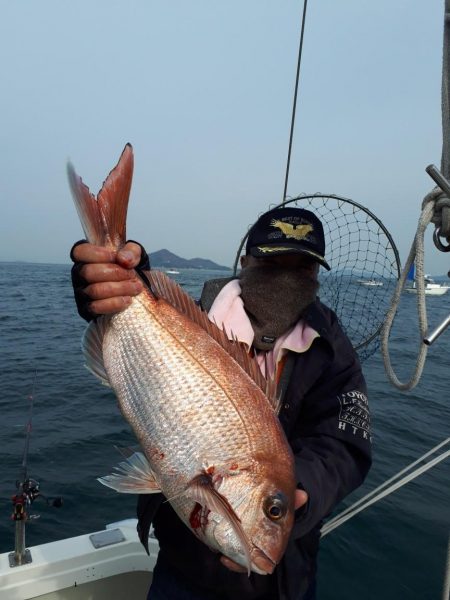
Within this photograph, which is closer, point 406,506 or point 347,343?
point 347,343

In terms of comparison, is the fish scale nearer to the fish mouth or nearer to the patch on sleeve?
the fish mouth

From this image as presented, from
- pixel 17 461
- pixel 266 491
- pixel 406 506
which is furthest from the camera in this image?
pixel 17 461

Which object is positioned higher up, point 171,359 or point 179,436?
point 171,359

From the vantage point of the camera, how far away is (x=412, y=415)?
9266mm

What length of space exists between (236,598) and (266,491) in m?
0.68

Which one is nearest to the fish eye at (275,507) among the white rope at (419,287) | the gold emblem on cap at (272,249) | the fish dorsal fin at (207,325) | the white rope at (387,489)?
the fish dorsal fin at (207,325)

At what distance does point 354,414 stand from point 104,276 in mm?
1291

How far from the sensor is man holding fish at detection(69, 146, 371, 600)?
1.79m

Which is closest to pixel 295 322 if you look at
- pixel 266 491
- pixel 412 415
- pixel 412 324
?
pixel 266 491

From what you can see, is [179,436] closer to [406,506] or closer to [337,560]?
[337,560]

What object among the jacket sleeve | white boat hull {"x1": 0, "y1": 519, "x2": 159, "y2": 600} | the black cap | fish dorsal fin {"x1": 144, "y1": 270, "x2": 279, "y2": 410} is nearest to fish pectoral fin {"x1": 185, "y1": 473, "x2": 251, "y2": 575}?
the jacket sleeve

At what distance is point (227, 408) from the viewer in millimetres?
1887

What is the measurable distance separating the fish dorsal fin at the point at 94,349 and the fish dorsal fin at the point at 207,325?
0.33 metres

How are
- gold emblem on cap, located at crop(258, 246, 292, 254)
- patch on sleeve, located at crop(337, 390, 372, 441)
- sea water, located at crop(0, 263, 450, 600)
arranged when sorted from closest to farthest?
1. patch on sleeve, located at crop(337, 390, 372, 441)
2. gold emblem on cap, located at crop(258, 246, 292, 254)
3. sea water, located at crop(0, 263, 450, 600)
